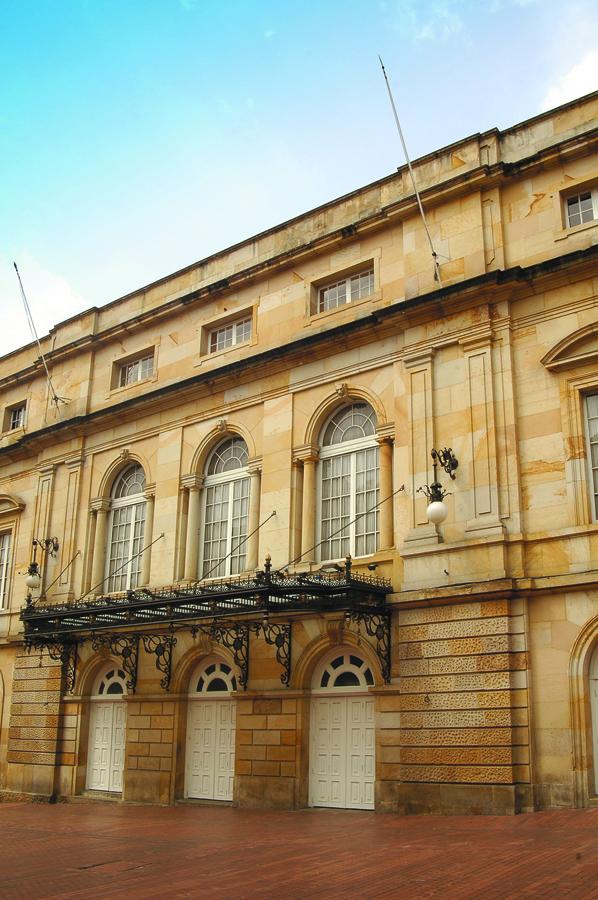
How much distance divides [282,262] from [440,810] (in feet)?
43.7

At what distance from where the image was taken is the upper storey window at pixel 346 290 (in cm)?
2159

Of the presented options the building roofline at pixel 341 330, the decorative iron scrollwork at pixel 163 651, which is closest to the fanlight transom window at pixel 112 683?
the decorative iron scrollwork at pixel 163 651

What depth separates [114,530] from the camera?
25.5m

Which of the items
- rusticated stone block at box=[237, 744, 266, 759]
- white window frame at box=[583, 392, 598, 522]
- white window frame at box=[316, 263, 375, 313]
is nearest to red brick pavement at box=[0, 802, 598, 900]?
rusticated stone block at box=[237, 744, 266, 759]

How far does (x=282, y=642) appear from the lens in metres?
19.5

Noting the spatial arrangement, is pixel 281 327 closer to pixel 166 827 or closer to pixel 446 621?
pixel 446 621

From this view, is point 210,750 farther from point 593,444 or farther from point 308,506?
point 593,444

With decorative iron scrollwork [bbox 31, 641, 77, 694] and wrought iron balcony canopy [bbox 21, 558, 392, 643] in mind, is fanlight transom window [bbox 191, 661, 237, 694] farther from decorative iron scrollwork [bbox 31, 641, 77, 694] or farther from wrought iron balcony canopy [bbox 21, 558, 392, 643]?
decorative iron scrollwork [bbox 31, 641, 77, 694]

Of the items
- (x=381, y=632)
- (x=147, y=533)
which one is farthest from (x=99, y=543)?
(x=381, y=632)

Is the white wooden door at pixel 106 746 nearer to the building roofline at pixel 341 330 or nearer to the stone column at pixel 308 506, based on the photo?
the stone column at pixel 308 506

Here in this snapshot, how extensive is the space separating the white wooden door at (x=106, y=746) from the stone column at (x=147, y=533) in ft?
10.9

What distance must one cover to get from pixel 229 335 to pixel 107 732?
10877 mm

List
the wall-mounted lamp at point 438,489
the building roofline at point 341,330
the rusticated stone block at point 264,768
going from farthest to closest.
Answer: the rusticated stone block at point 264,768 < the building roofline at point 341,330 < the wall-mounted lamp at point 438,489

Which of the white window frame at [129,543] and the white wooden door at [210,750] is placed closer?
the white wooden door at [210,750]
